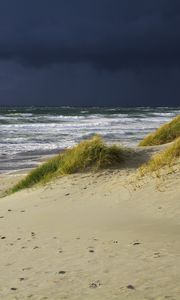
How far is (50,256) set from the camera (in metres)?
5.65

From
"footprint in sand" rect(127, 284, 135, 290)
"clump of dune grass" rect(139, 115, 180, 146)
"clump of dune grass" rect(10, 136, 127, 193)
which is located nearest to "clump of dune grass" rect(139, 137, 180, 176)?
"clump of dune grass" rect(10, 136, 127, 193)

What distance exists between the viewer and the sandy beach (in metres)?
4.57

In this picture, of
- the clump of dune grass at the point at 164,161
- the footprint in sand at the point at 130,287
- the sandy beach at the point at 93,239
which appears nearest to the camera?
the footprint in sand at the point at 130,287

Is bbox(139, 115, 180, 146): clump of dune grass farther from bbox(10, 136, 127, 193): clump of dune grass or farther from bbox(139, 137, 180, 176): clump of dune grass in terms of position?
bbox(139, 137, 180, 176): clump of dune grass

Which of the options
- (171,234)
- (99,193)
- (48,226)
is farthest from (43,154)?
(171,234)

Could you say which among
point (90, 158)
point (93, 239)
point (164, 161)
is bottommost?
point (93, 239)

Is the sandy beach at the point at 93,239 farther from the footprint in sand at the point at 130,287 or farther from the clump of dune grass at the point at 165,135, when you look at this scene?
the clump of dune grass at the point at 165,135

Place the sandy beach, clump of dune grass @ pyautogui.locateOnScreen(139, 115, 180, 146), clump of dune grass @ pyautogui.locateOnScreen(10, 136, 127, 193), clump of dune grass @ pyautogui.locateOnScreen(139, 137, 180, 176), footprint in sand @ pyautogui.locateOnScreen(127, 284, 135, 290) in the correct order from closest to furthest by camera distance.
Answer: footprint in sand @ pyautogui.locateOnScreen(127, 284, 135, 290), the sandy beach, clump of dune grass @ pyautogui.locateOnScreen(139, 137, 180, 176), clump of dune grass @ pyautogui.locateOnScreen(10, 136, 127, 193), clump of dune grass @ pyautogui.locateOnScreen(139, 115, 180, 146)

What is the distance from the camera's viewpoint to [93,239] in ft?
20.3

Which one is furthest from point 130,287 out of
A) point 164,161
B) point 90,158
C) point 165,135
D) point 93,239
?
point 165,135

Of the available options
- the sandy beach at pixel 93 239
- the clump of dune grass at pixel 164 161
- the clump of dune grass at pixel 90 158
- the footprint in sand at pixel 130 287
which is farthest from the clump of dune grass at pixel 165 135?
the footprint in sand at pixel 130 287

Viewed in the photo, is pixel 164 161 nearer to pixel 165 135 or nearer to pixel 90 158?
pixel 90 158

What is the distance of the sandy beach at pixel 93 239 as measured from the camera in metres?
4.57

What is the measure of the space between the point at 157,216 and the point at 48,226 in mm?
1522
